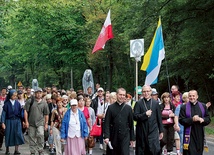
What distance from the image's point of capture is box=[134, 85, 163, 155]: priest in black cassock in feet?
29.5

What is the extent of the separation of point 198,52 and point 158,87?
16027 mm

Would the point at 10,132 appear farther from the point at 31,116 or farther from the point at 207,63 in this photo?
the point at 207,63

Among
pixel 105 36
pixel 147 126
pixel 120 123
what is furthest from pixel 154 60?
pixel 120 123

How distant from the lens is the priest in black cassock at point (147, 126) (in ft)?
29.5

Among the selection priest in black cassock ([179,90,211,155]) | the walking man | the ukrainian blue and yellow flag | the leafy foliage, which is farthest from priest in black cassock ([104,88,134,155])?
the leafy foliage

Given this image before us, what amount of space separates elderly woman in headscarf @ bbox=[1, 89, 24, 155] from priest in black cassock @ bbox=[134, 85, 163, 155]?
4.99 meters

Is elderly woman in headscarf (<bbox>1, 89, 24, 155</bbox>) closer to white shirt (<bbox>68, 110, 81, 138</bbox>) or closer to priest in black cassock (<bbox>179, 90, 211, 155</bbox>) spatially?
white shirt (<bbox>68, 110, 81, 138</bbox>)

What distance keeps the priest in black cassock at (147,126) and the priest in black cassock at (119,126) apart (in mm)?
176

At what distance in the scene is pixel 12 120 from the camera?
42.8 ft

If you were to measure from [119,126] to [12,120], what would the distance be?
16.4 feet

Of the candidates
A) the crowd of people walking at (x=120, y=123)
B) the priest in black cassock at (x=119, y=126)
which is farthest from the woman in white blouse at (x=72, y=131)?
the priest in black cassock at (x=119, y=126)

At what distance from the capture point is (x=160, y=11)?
82.6 ft

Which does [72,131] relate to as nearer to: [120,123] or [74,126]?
[74,126]

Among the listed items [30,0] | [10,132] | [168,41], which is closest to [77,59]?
[168,41]
